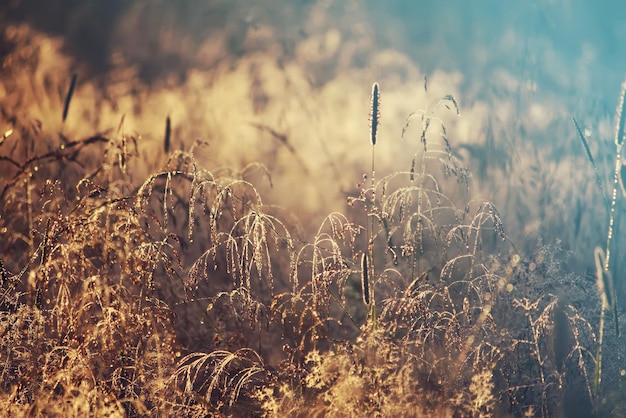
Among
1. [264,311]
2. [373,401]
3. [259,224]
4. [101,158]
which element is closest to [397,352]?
[373,401]

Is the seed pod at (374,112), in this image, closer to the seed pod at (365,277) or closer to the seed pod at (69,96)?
the seed pod at (365,277)

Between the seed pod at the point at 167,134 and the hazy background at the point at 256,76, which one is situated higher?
the hazy background at the point at 256,76

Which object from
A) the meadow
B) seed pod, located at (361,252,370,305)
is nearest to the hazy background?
the meadow

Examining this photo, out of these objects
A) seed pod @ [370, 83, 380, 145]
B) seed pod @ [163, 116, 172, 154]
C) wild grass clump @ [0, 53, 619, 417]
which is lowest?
wild grass clump @ [0, 53, 619, 417]

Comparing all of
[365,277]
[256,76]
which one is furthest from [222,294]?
[256,76]

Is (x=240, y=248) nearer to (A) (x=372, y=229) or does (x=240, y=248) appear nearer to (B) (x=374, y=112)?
(A) (x=372, y=229)

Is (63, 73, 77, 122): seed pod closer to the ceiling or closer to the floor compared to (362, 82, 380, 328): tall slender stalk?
closer to the ceiling

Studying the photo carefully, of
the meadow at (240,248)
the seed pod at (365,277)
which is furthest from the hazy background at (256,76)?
the seed pod at (365,277)

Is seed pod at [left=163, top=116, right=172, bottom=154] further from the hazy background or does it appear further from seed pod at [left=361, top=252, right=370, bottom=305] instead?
seed pod at [left=361, top=252, right=370, bottom=305]

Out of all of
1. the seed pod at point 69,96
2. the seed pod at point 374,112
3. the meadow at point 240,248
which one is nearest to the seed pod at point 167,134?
the meadow at point 240,248

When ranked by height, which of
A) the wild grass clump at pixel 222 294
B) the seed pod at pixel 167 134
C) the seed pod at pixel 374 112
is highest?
the seed pod at pixel 374 112

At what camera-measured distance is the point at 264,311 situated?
5.38ft

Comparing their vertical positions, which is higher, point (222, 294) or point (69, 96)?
point (69, 96)

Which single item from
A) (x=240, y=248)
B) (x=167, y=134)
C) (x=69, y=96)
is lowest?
(x=240, y=248)
